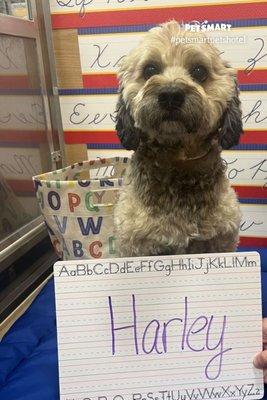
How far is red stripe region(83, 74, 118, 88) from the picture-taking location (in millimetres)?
1481

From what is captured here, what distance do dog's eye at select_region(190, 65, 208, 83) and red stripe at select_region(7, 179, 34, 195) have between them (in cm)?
77

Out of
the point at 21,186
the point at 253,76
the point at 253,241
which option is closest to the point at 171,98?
the point at 253,76

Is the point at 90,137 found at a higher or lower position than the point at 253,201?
higher

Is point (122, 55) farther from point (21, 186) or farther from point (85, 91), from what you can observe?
point (21, 186)

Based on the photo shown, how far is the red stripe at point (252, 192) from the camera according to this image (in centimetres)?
149

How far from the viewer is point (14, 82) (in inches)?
55.1

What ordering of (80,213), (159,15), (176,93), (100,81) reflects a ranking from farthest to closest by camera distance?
(100,81) → (159,15) → (80,213) → (176,93)

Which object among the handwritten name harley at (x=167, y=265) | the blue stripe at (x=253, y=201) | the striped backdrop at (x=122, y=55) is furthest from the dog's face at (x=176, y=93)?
the blue stripe at (x=253, y=201)

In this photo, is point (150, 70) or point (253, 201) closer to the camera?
point (150, 70)

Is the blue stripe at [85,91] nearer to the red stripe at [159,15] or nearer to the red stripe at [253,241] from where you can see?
the red stripe at [159,15]

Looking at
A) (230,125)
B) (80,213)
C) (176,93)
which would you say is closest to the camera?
(176,93)

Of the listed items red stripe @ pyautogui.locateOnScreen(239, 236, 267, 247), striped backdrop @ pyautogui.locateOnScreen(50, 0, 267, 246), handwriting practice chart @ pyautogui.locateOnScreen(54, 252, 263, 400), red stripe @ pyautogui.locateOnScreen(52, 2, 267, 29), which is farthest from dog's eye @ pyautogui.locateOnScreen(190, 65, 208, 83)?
red stripe @ pyautogui.locateOnScreen(239, 236, 267, 247)

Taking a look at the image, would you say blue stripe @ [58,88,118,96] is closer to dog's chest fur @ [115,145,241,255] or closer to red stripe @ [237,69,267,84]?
red stripe @ [237,69,267,84]

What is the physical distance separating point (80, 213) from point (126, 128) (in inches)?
14.1
